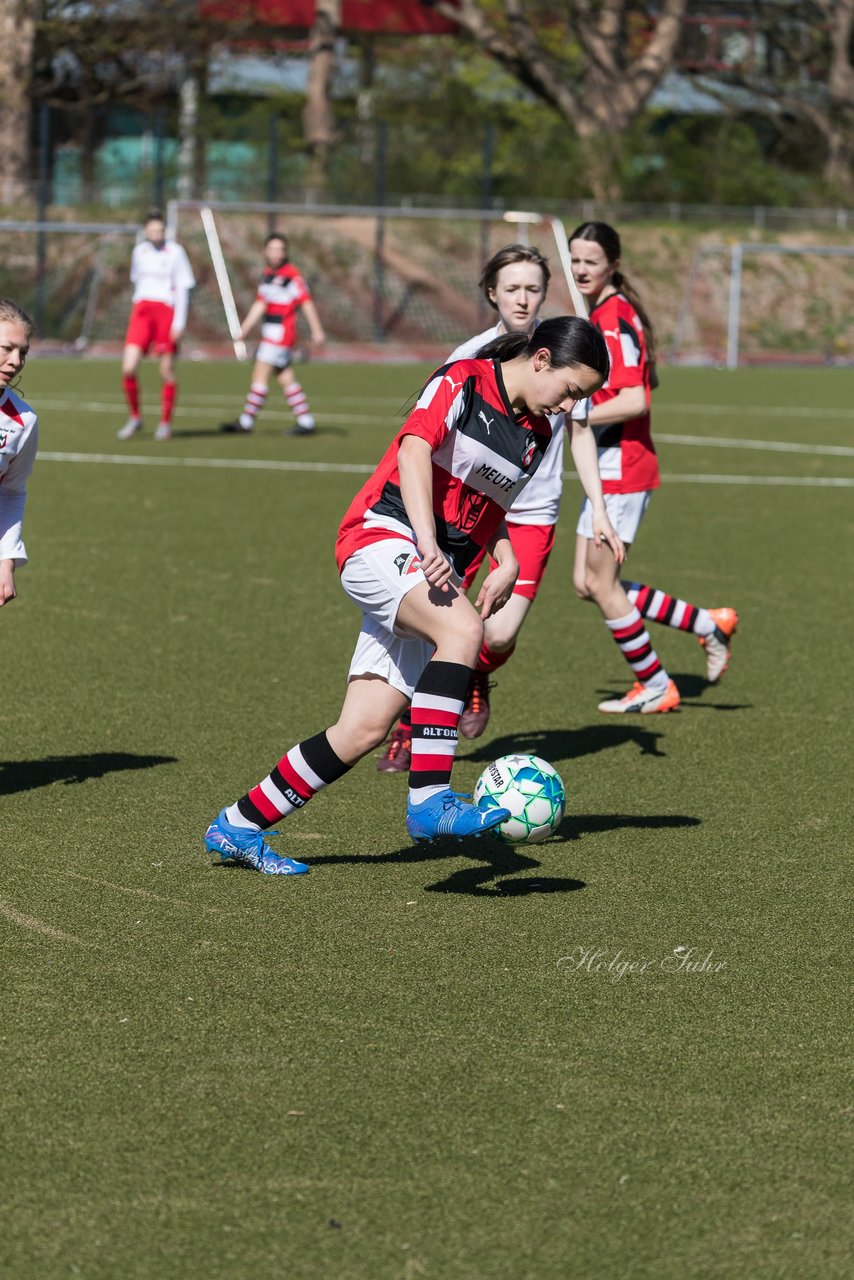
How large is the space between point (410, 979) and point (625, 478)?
387 centimetres

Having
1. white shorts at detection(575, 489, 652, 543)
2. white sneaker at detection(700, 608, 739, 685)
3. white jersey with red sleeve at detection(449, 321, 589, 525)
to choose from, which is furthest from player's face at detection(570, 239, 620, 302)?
white sneaker at detection(700, 608, 739, 685)

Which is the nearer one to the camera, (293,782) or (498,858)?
(293,782)

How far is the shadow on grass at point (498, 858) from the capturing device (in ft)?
18.5

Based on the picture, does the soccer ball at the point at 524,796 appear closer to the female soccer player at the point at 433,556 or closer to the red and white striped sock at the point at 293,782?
the female soccer player at the point at 433,556

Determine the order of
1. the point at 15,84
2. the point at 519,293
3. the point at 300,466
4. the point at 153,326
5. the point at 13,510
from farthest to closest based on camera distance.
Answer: the point at 15,84 → the point at 153,326 → the point at 300,466 → the point at 519,293 → the point at 13,510

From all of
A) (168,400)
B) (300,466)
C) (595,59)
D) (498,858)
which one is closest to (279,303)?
(168,400)

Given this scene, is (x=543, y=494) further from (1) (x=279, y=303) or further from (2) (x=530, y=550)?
(1) (x=279, y=303)

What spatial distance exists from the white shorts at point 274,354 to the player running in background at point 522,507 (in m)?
12.8

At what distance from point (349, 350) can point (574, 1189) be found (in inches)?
1241

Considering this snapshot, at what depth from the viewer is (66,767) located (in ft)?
22.8

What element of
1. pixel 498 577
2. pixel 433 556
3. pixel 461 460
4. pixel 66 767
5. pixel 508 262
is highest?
pixel 508 262

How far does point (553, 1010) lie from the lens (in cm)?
456

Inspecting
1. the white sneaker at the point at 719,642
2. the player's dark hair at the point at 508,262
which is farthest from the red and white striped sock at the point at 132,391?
the player's dark hair at the point at 508,262

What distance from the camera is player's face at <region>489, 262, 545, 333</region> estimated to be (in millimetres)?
6895
